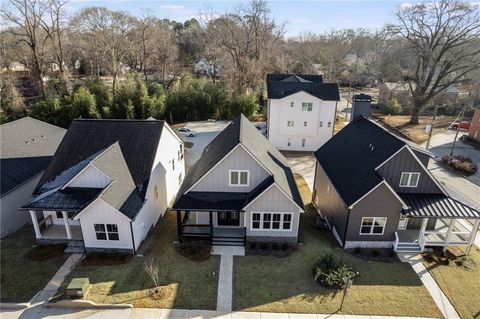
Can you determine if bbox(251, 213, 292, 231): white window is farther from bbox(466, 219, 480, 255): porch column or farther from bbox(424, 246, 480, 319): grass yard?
bbox(466, 219, 480, 255): porch column

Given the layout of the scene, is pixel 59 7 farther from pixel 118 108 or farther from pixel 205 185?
pixel 205 185

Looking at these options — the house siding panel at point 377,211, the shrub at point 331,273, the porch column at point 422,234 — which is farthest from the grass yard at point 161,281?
the porch column at point 422,234

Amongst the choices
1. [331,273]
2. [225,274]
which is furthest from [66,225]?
[331,273]

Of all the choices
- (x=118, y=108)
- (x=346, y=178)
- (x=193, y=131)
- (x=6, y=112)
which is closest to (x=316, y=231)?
(x=346, y=178)

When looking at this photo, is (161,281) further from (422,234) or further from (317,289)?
(422,234)

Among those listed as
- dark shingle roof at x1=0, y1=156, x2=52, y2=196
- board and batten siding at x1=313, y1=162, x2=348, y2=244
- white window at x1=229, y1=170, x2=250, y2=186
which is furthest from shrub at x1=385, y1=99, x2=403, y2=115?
dark shingle roof at x1=0, y1=156, x2=52, y2=196

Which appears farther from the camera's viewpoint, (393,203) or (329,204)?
(329,204)
